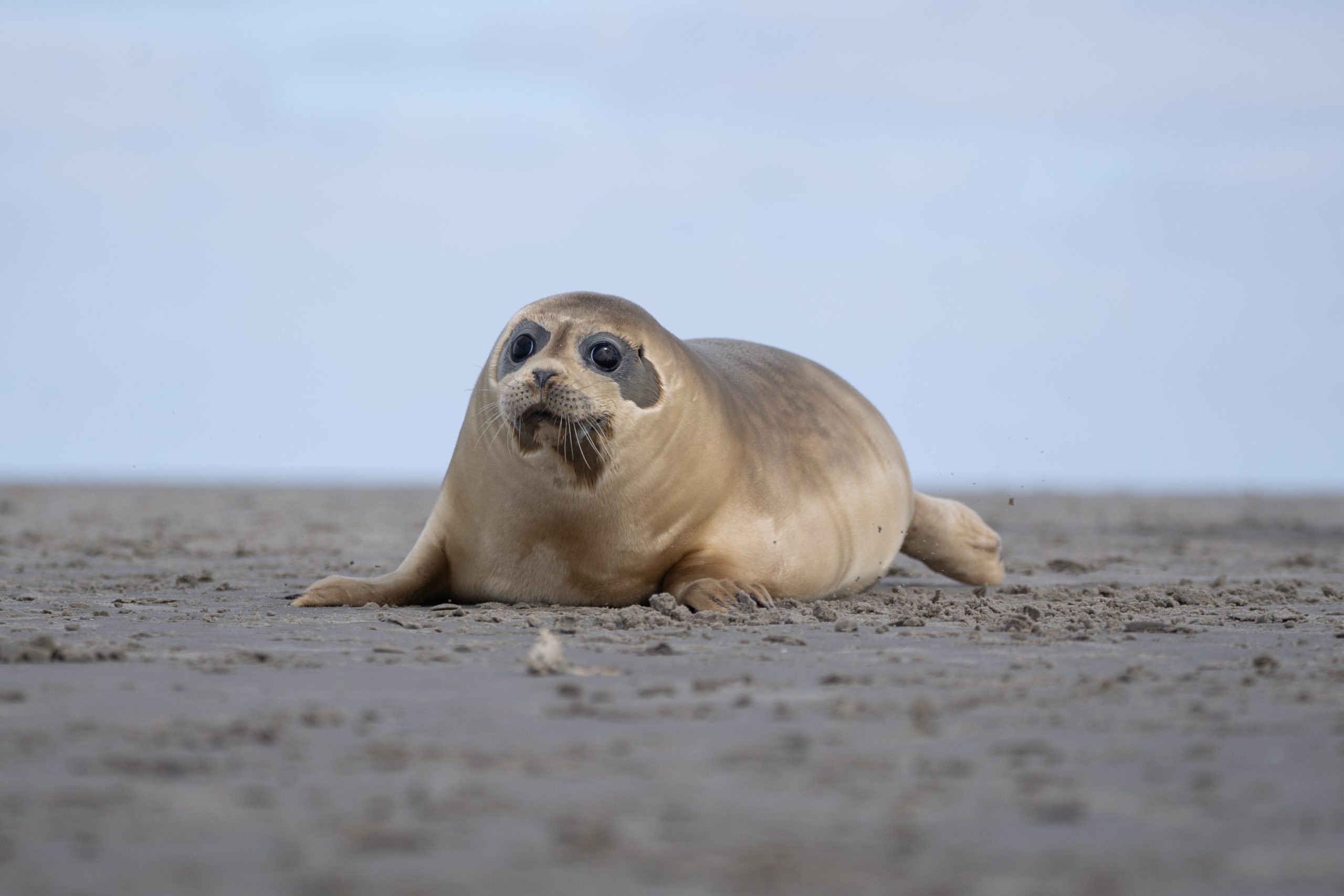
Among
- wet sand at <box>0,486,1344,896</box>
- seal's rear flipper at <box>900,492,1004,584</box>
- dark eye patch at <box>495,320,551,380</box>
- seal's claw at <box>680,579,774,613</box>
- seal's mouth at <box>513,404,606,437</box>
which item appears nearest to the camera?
wet sand at <box>0,486,1344,896</box>

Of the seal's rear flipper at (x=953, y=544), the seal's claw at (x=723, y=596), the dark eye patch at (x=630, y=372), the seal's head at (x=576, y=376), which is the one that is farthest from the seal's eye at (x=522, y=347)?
the seal's rear flipper at (x=953, y=544)

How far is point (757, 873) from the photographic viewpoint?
73.9 inches

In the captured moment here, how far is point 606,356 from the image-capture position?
539cm

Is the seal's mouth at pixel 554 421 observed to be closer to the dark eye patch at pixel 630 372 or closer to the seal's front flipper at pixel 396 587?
the dark eye patch at pixel 630 372

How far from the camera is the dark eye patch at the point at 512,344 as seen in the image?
17.9 feet

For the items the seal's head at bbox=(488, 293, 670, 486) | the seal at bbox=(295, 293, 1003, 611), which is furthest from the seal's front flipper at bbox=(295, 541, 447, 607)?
the seal's head at bbox=(488, 293, 670, 486)

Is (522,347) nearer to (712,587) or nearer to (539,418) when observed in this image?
(539,418)

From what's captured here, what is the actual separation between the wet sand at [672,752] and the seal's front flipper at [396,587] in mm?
239

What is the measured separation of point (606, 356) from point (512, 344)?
14.4 inches

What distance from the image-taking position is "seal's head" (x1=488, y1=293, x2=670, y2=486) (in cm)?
516

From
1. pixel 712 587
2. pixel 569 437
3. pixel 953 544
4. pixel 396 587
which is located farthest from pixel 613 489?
pixel 953 544

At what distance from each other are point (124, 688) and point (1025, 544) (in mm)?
8800

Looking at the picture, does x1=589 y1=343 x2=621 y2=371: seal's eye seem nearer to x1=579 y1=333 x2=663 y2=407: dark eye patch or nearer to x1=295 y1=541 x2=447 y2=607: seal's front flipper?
x1=579 y1=333 x2=663 y2=407: dark eye patch

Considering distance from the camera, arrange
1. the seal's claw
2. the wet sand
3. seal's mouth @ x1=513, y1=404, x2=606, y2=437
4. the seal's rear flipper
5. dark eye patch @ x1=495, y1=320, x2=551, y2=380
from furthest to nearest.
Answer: the seal's rear flipper < dark eye patch @ x1=495, y1=320, x2=551, y2=380 < seal's mouth @ x1=513, y1=404, x2=606, y2=437 < the seal's claw < the wet sand
